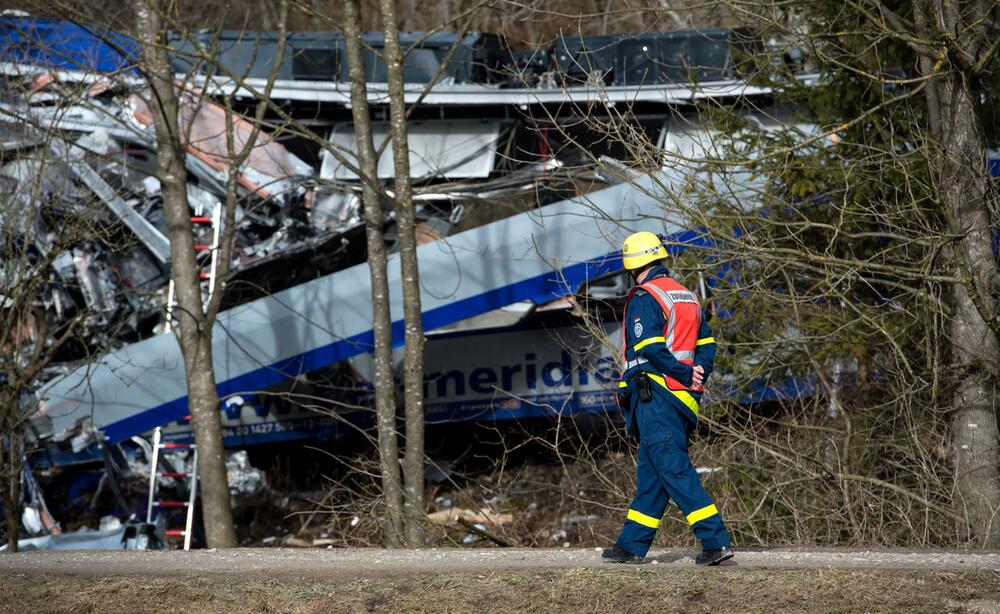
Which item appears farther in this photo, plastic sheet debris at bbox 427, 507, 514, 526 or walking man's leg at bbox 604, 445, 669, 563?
plastic sheet debris at bbox 427, 507, 514, 526

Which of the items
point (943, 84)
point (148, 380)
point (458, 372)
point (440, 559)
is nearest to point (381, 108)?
point (458, 372)

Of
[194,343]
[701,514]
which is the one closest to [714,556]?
[701,514]

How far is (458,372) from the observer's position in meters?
17.1

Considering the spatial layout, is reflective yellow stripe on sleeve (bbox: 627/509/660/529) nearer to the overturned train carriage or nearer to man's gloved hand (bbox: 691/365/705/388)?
man's gloved hand (bbox: 691/365/705/388)

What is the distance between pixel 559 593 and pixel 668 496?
110 cm

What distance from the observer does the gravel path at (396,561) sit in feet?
20.9

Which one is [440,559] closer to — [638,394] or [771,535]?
[638,394]

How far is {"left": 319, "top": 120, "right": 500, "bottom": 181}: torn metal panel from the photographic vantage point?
18906mm

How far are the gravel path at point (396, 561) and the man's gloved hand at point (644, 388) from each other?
0.90 m

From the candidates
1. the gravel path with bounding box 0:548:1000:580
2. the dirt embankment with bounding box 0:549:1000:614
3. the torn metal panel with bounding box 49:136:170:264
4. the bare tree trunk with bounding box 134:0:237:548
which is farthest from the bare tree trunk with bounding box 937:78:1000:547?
the torn metal panel with bounding box 49:136:170:264

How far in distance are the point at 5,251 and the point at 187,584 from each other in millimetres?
9194

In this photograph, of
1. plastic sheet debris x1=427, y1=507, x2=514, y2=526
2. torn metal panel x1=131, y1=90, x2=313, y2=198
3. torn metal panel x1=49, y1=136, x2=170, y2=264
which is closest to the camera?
plastic sheet debris x1=427, y1=507, x2=514, y2=526

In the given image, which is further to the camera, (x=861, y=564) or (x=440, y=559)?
(x=440, y=559)

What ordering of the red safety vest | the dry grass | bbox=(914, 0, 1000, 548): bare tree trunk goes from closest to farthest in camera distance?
the dry grass, the red safety vest, bbox=(914, 0, 1000, 548): bare tree trunk
